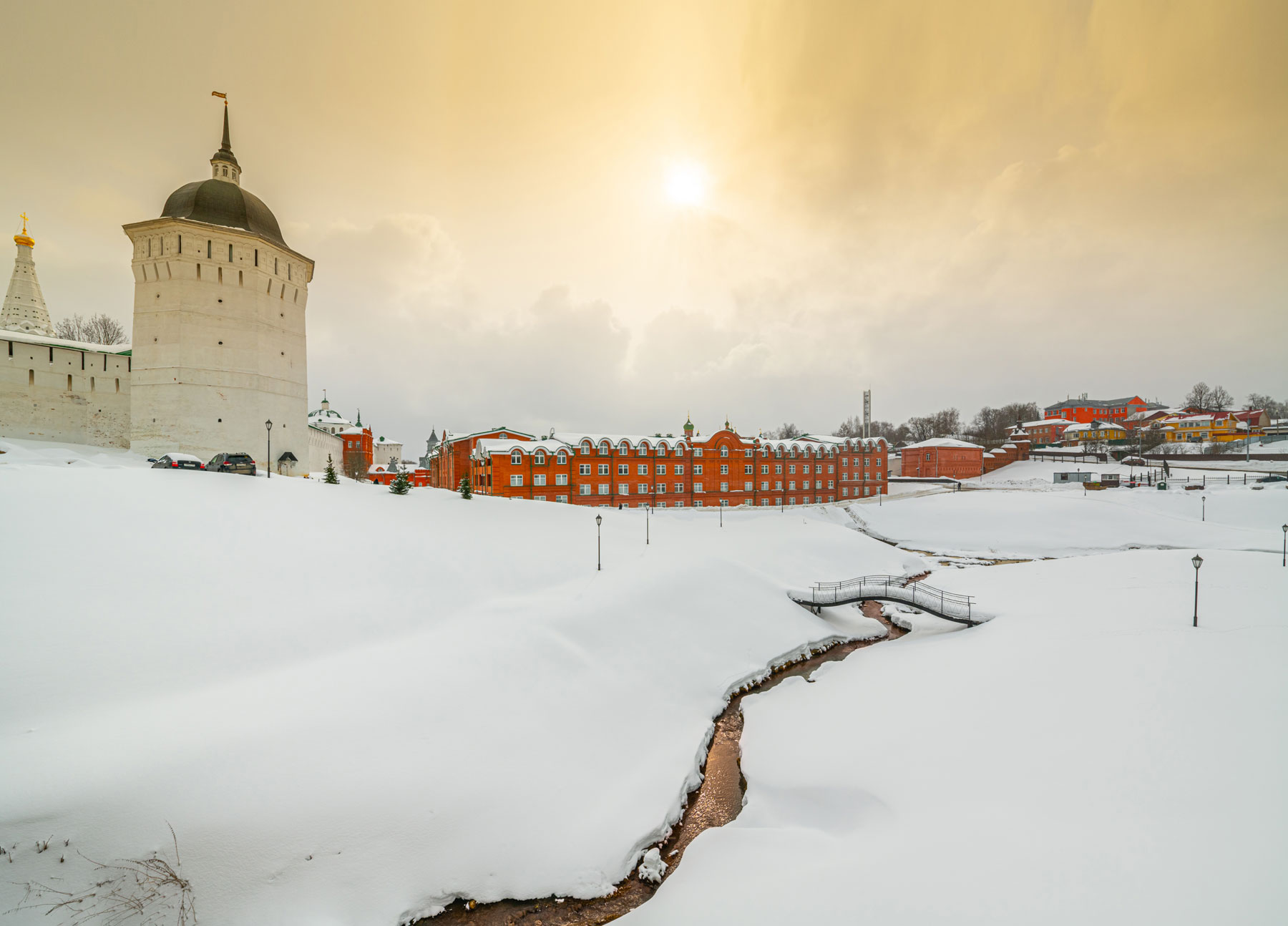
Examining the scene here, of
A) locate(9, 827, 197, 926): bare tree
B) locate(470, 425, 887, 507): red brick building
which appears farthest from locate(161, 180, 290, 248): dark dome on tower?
locate(9, 827, 197, 926): bare tree

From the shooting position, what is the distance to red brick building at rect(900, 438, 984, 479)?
7406cm

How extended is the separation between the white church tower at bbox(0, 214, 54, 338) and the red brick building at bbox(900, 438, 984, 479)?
102 m

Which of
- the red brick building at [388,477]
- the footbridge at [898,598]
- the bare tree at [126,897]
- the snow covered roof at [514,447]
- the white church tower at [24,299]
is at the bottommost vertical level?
the footbridge at [898,598]

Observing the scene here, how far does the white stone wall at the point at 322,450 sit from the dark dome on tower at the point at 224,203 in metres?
19.5

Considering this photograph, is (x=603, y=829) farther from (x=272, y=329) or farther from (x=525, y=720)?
(x=272, y=329)

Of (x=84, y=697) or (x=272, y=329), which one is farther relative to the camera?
(x=272, y=329)

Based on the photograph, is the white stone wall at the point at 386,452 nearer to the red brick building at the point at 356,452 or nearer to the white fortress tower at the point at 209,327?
the red brick building at the point at 356,452

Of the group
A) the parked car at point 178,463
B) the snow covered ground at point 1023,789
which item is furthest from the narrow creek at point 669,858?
the parked car at point 178,463

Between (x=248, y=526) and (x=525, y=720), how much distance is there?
1637cm

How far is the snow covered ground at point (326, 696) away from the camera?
9.43 m

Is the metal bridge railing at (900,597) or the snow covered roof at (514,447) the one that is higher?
the snow covered roof at (514,447)

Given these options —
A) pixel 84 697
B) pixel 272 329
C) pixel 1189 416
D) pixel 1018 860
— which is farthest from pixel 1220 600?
pixel 1189 416

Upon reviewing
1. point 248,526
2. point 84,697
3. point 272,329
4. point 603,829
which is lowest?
point 603,829

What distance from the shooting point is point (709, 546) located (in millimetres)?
35500
